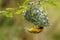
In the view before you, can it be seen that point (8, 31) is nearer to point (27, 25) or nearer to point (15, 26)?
point (15, 26)

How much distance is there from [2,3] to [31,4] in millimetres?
2123

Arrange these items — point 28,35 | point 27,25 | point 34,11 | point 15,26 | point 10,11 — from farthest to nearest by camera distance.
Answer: point 15,26, point 28,35, point 27,25, point 34,11, point 10,11

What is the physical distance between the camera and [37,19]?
207 cm

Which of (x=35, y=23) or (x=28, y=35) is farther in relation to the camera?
(x=28, y=35)

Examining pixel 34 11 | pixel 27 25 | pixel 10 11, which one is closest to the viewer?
pixel 10 11

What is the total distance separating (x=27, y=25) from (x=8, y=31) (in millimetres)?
1528

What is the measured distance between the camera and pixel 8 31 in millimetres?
3934

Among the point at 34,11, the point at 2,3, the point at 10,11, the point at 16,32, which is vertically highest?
the point at 2,3

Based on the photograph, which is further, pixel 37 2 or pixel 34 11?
pixel 34 11

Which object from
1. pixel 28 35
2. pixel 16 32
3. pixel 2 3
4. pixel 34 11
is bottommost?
pixel 34 11

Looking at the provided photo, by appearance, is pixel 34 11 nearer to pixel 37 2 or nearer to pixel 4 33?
pixel 37 2

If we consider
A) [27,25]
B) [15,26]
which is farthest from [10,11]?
[15,26]

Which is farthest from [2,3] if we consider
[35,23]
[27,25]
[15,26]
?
[35,23]

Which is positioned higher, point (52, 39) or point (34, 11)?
point (52, 39)
